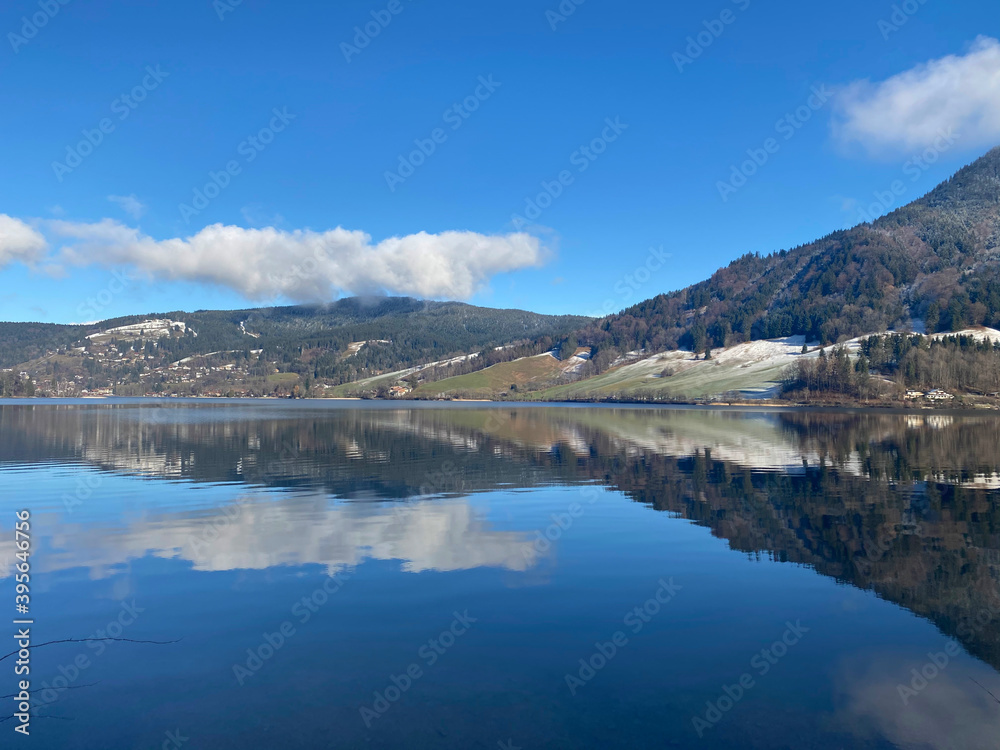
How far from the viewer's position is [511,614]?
15.9 m

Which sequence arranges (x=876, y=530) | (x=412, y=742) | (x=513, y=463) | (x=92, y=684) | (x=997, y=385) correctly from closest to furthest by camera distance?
(x=412, y=742), (x=92, y=684), (x=876, y=530), (x=513, y=463), (x=997, y=385)

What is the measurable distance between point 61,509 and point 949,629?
33647 millimetres

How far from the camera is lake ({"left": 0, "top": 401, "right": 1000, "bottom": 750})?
430 inches

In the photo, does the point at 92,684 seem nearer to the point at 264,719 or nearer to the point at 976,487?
the point at 264,719

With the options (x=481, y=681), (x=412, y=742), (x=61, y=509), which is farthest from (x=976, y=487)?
(x=61, y=509)

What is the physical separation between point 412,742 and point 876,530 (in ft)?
69.1

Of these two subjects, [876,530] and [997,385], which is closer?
[876,530]

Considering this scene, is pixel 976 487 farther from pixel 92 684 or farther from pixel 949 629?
pixel 92 684

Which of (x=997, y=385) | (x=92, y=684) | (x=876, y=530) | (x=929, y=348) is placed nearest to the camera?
(x=92, y=684)

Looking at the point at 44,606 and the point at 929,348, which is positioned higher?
the point at 929,348

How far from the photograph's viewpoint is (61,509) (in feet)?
94.9

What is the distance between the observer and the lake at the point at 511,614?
1092 cm

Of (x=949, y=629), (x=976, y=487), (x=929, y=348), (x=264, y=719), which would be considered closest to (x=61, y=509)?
(x=264, y=719)

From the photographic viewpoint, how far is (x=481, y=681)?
40.2ft
